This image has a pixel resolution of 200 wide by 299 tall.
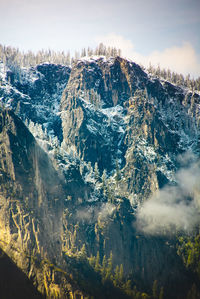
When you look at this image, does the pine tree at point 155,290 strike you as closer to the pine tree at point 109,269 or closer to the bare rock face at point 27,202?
the pine tree at point 109,269

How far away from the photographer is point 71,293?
140000 mm

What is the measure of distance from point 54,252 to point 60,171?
47775mm

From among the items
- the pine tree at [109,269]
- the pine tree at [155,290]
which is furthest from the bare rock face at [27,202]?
the pine tree at [155,290]

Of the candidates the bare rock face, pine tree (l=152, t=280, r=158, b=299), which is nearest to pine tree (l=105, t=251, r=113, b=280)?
pine tree (l=152, t=280, r=158, b=299)

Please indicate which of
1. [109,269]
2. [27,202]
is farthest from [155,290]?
[27,202]

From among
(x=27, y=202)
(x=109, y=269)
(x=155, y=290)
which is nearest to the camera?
(x=27, y=202)

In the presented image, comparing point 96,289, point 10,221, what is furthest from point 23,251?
point 96,289

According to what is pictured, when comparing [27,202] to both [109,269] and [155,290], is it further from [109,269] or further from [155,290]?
[155,290]

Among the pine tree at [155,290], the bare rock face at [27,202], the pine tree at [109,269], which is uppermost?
the bare rock face at [27,202]

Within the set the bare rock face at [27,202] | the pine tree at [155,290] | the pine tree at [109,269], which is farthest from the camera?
the pine tree at [155,290]

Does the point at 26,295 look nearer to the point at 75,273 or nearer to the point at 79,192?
the point at 75,273

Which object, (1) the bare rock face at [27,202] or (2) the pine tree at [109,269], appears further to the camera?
(2) the pine tree at [109,269]

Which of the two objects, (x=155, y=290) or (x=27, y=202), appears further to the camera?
(x=155, y=290)

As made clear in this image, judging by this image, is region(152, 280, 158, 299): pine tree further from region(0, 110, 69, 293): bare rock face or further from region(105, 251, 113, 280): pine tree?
region(0, 110, 69, 293): bare rock face
